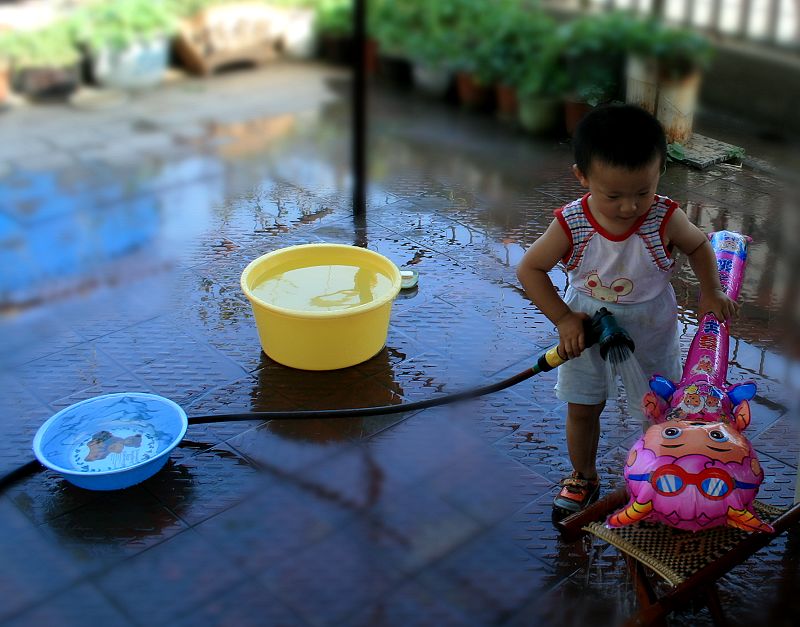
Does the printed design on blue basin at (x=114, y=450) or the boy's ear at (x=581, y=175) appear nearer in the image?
the boy's ear at (x=581, y=175)

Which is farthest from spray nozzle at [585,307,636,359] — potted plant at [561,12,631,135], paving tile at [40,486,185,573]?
potted plant at [561,12,631,135]

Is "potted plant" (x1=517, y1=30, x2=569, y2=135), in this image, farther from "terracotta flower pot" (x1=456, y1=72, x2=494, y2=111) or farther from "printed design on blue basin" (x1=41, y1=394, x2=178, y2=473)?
"printed design on blue basin" (x1=41, y1=394, x2=178, y2=473)

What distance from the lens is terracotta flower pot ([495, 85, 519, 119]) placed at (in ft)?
18.9

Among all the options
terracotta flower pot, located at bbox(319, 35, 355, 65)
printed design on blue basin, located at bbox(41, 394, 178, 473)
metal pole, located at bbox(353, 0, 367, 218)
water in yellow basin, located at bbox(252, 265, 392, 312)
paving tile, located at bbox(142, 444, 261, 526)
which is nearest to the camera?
paving tile, located at bbox(142, 444, 261, 526)

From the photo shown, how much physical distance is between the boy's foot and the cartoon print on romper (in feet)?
1.69

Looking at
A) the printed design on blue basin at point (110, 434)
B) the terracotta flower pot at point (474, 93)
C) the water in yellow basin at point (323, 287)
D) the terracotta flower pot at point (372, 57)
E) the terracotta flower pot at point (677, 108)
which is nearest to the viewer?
the terracotta flower pot at point (677, 108)

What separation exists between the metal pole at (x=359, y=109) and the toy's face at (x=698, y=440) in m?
2.30

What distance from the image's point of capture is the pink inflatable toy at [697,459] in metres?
1.72

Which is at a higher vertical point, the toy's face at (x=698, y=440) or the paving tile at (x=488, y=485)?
the toy's face at (x=698, y=440)

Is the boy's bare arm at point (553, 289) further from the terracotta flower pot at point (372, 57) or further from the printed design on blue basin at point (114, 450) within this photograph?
the terracotta flower pot at point (372, 57)

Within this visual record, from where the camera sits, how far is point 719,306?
1983mm

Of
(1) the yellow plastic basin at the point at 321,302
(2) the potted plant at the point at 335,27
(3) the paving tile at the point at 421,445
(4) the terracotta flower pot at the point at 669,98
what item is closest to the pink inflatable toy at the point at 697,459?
(4) the terracotta flower pot at the point at 669,98

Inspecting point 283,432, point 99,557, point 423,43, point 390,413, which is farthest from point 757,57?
point 423,43

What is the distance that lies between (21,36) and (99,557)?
4160mm
